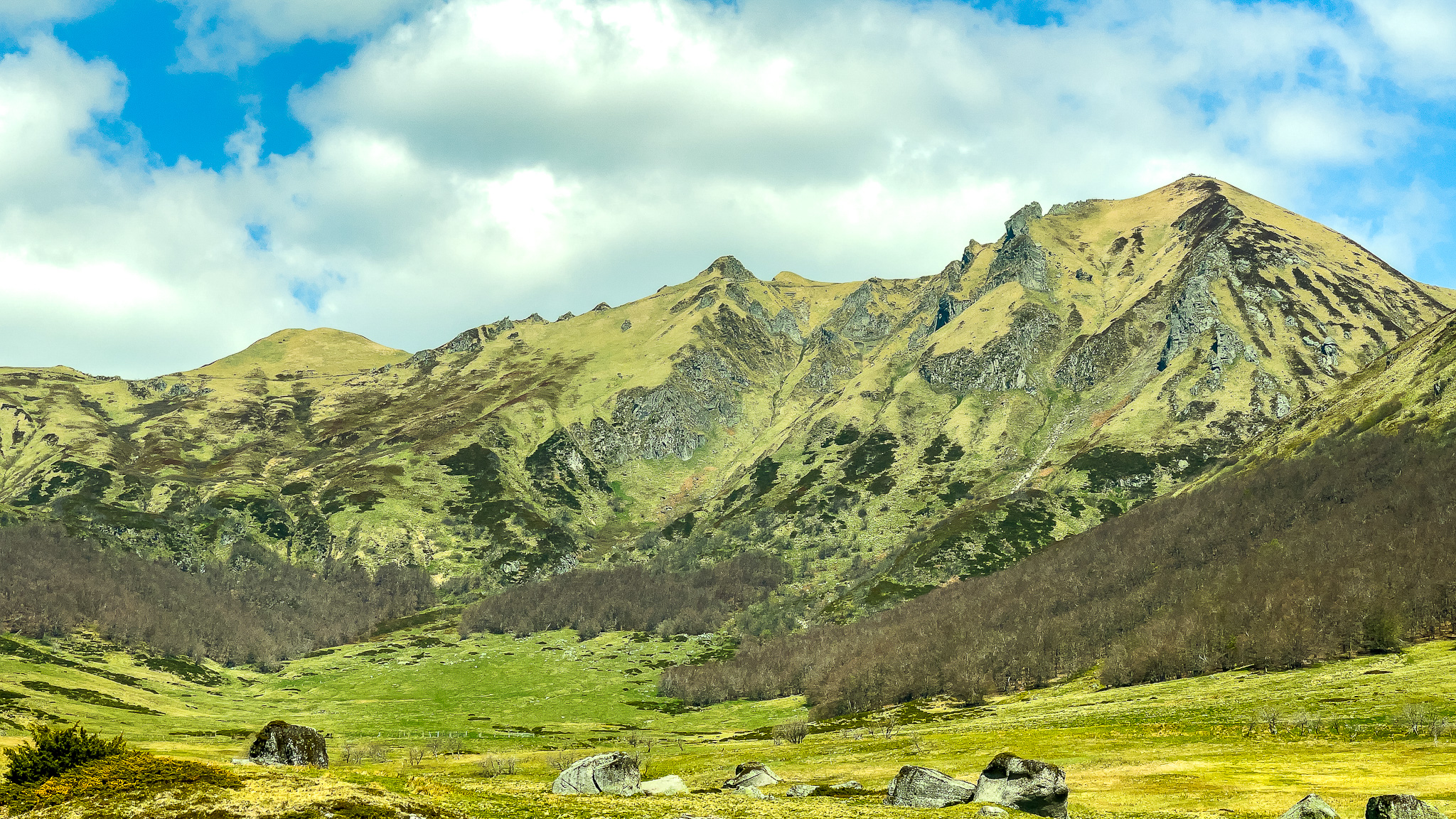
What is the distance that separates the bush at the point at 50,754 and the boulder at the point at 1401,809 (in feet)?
225

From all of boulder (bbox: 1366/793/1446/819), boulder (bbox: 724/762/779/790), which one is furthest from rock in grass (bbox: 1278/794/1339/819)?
boulder (bbox: 724/762/779/790)

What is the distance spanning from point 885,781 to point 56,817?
76954 millimetres

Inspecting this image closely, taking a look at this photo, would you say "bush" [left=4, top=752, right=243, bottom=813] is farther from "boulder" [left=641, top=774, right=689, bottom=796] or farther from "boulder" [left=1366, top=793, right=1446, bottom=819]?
"boulder" [left=1366, top=793, right=1446, bottom=819]

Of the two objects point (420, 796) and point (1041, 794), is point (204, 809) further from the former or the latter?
point (1041, 794)

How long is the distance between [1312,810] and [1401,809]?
410 centimetres

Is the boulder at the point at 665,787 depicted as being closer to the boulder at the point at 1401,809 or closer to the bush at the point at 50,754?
the bush at the point at 50,754

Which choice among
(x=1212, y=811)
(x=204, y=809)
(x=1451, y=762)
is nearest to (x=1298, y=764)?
(x=1451, y=762)

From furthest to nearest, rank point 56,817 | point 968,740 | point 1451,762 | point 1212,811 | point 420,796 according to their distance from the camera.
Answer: point 968,740
point 1451,762
point 1212,811
point 420,796
point 56,817

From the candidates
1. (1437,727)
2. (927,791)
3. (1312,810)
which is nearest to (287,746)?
(927,791)

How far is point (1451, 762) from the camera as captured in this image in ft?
256

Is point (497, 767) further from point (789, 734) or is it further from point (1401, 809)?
point (789, 734)

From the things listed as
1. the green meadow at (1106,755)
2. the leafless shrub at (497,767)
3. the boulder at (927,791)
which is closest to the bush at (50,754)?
the green meadow at (1106,755)

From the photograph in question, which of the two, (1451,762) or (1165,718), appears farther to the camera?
(1165,718)

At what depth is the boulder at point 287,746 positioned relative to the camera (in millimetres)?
68188
